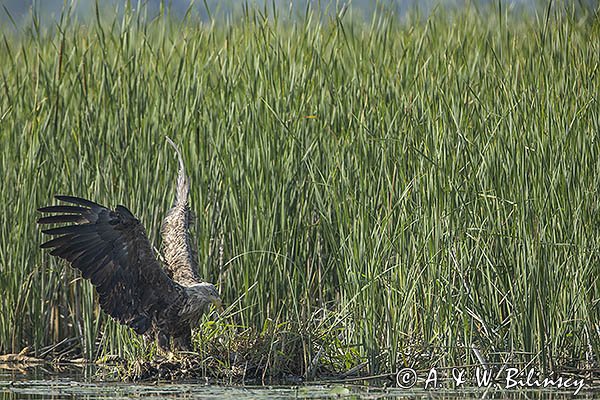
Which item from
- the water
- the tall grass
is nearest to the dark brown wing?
the tall grass

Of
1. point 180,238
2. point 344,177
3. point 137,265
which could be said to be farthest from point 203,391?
point 344,177

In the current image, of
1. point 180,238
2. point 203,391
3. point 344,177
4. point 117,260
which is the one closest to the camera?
point 203,391

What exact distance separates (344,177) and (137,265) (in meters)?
1.27

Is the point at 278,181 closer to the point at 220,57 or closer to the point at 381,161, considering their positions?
the point at 381,161

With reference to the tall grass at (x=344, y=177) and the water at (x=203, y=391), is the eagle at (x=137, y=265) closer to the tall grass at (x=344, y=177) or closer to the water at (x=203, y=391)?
the tall grass at (x=344, y=177)

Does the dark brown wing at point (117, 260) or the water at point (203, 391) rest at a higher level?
the dark brown wing at point (117, 260)

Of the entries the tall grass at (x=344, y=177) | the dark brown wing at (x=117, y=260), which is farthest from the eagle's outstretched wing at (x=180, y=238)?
the dark brown wing at (x=117, y=260)

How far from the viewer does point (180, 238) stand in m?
7.03

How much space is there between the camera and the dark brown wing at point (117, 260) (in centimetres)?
636

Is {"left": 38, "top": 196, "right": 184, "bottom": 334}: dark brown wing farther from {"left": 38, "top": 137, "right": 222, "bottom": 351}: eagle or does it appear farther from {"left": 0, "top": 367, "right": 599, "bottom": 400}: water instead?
{"left": 0, "top": 367, "right": 599, "bottom": 400}: water

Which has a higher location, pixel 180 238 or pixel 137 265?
pixel 180 238

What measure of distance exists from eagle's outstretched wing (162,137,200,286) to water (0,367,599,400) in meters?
0.90

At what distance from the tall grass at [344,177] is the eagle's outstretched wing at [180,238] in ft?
0.52

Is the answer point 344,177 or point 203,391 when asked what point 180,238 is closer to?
point 344,177
